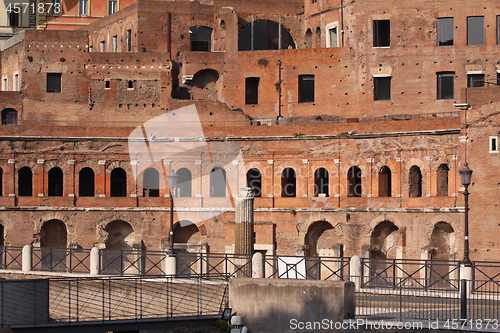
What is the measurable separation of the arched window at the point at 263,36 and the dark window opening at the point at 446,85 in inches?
390

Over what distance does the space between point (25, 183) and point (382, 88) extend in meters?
17.9

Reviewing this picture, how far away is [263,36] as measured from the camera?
51.4 metres

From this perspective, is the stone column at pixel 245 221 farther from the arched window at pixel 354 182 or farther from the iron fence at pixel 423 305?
the arched window at pixel 354 182

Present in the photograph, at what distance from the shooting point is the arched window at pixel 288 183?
42.5 meters

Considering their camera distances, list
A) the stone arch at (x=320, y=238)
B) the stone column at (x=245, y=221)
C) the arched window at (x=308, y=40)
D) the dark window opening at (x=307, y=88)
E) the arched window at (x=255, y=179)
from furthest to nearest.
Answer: the arched window at (x=308, y=40), the dark window opening at (x=307, y=88), the arched window at (x=255, y=179), the stone arch at (x=320, y=238), the stone column at (x=245, y=221)

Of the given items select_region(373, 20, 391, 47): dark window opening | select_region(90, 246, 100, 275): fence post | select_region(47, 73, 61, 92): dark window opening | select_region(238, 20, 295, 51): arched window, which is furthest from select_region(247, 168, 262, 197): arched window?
select_region(90, 246, 100, 275): fence post

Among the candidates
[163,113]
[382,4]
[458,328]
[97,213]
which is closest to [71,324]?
[458,328]

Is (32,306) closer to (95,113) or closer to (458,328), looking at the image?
(458,328)

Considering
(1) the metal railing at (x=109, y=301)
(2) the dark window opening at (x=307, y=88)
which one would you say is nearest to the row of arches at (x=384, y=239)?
(2) the dark window opening at (x=307, y=88)

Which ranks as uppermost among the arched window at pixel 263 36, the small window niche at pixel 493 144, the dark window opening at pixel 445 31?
the arched window at pixel 263 36

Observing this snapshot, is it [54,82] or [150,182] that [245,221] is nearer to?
[150,182]

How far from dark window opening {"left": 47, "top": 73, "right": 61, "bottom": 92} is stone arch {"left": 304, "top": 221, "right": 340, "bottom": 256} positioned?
50.0 feet

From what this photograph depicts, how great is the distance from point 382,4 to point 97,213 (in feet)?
56.0

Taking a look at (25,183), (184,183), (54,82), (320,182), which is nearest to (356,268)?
(320,182)
